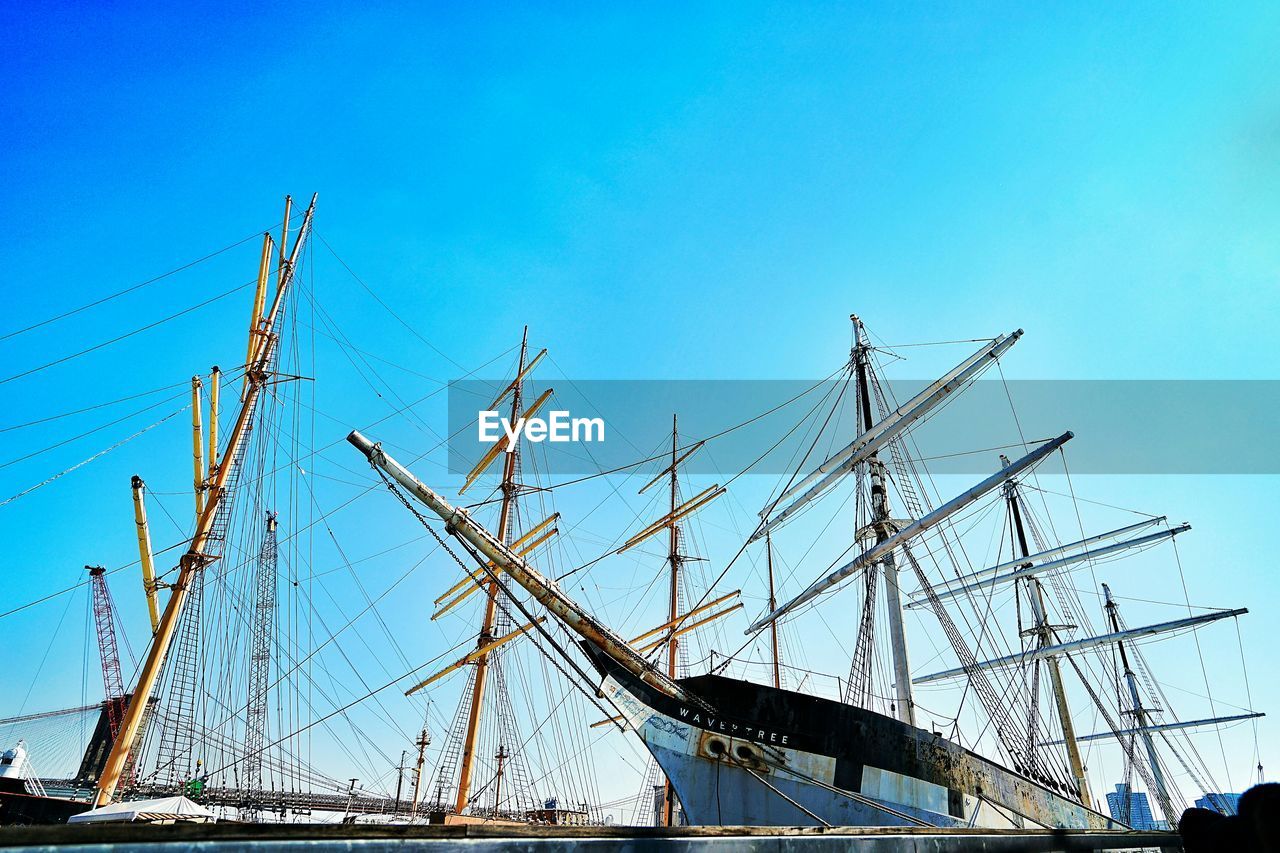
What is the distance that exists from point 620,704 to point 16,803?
2961 cm

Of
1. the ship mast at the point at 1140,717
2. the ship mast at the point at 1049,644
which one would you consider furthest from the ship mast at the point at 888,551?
the ship mast at the point at 1140,717

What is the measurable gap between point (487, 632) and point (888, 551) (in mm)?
17621

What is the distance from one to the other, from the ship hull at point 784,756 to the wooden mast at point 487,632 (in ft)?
27.1

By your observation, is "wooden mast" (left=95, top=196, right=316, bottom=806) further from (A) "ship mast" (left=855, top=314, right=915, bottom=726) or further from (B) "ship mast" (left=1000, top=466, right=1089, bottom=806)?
(B) "ship mast" (left=1000, top=466, right=1089, bottom=806)

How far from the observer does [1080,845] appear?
378 cm

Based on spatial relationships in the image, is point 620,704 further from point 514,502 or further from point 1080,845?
point 514,502

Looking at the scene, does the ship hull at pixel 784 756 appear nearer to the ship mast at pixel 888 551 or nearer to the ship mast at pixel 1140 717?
the ship mast at pixel 888 551

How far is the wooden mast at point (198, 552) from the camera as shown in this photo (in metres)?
15.8

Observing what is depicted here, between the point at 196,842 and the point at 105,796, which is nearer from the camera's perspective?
the point at 196,842

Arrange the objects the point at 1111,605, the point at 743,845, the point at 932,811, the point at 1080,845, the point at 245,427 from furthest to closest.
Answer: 1. the point at 1111,605
2. the point at 245,427
3. the point at 932,811
4. the point at 1080,845
5. the point at 743,845

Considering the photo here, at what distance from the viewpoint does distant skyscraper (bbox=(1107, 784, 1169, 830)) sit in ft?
121

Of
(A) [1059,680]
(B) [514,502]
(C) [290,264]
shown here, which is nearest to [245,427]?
(C) [290,264]

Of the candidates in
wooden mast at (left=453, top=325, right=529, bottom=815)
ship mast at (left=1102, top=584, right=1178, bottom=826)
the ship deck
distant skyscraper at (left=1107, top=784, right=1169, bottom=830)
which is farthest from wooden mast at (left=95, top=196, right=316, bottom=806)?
ship mast at (left=1102, top=584, right=1178, bottom=826)

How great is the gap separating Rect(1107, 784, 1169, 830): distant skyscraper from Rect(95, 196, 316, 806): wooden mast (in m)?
28.7
